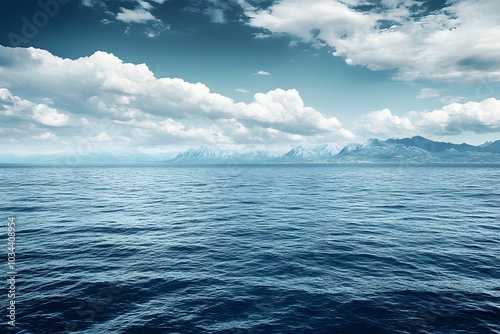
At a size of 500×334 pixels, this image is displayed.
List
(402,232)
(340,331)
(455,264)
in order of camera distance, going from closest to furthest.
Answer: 1. (340,331)
2. (455,264)
3. (402,232)

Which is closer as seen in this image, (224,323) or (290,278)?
(224,323)

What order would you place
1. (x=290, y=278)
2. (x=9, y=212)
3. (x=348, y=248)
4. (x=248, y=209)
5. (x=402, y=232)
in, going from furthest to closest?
1. (x=248, y=209)
2. (x=9, y=212)
3. (x=402, y=232)
4. (x=348, y=248)
5. (x=290, y=278)

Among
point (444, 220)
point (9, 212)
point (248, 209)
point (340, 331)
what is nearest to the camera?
point (340, 331)

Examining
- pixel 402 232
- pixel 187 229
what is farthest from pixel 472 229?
pixel 187 229

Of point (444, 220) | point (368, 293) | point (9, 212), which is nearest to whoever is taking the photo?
point (368, 293)

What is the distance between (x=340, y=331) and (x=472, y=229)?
104 ft

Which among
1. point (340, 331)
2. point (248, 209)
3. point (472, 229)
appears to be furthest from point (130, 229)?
point (472, 229)

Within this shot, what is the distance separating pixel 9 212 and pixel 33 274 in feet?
108

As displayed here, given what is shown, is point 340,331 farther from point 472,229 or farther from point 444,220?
point 444,220

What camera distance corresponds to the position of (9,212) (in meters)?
43.7

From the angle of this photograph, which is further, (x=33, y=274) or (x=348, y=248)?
(x=348, y=248)

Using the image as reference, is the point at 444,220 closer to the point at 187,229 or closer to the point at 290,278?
the point at 290,278

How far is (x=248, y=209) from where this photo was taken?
50.7 meters

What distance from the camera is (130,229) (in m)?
35.3
